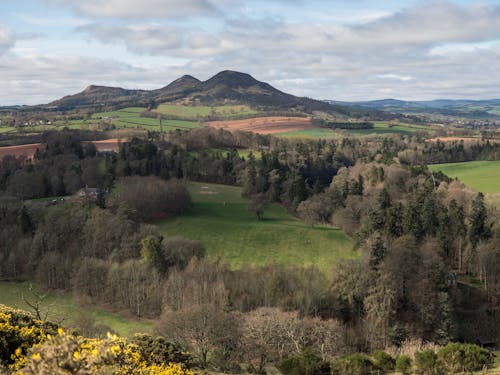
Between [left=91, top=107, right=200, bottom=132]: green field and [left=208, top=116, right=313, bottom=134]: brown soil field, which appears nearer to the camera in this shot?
[left=208, top=116, right=313, bottom=134]: brown soil field

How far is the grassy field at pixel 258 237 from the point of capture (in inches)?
2315

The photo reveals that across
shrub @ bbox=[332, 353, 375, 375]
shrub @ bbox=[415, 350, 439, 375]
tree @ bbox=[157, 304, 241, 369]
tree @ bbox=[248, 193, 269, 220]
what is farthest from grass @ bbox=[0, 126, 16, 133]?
shrub @ bbox=[415, 350, 439, 375]

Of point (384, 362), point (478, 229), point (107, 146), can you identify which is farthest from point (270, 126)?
point (384, 362)

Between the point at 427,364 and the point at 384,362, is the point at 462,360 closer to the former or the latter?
the point at 427,364

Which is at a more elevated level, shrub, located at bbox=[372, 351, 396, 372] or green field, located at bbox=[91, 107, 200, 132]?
green field, located at bbox=[91, 107, 200, 132]

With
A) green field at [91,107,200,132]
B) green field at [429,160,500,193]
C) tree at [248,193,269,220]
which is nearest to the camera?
tree at [248,193,269,220]

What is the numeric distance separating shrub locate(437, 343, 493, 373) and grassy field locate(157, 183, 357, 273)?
30.8 m

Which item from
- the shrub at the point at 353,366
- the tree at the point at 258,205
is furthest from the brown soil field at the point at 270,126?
the shrub at the point at 353,366

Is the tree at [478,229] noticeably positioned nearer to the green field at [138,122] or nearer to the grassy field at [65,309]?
the grassy field at [65,309]

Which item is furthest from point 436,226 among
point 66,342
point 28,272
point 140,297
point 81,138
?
point 81,138

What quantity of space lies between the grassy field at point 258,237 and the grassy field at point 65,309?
15.5 m

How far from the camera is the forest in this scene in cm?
3331

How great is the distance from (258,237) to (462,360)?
4299 centimetres

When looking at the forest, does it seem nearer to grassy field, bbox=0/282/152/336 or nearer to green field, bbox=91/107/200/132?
grassy field, bbox=0/282/152/336
